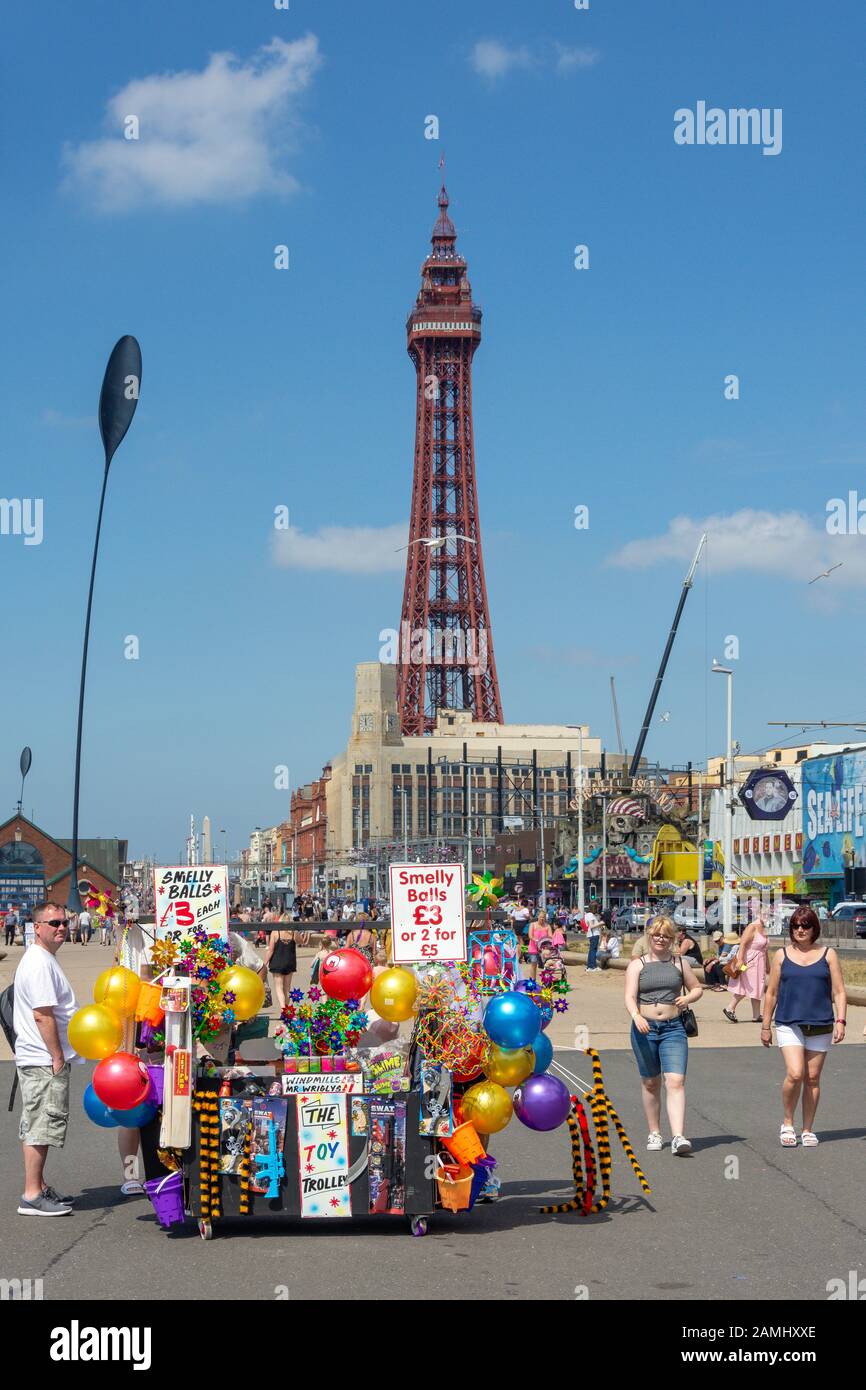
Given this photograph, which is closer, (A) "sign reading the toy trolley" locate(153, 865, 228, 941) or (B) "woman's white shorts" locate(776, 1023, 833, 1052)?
(A) "sign reading the toy trolley" locate(153, 865, 228, 941)

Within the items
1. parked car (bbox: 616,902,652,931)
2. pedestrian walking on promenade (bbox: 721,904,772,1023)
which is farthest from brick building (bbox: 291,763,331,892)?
pedestrian walking on promenade (bbox: 721,904,772,1023)

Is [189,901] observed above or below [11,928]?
above

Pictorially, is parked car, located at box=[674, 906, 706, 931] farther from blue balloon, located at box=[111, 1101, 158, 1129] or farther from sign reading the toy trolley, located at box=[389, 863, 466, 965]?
blue balloon, located at box=[111, 1101, 158, 1129]

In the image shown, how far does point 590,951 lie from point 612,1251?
3156cm

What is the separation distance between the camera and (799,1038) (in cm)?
1040

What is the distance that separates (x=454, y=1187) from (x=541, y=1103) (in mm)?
648

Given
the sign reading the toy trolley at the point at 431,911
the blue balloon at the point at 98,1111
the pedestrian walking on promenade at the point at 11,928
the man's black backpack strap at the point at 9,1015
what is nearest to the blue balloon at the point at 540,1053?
the sign reading the toy trolley at the point at 431,911

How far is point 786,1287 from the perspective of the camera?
671 cm

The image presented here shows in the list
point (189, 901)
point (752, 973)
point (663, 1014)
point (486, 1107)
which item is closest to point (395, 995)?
point (486, 1107)

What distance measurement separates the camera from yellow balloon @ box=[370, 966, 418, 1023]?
8.37 m

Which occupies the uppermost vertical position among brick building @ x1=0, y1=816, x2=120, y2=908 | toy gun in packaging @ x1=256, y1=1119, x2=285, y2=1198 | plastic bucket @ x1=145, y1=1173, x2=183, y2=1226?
brick building @ x1=0, y1=816, x2=120, y2=908

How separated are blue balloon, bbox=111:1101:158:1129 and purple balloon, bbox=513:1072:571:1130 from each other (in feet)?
5.89

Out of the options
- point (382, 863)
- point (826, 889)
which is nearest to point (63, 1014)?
point (826, 889)

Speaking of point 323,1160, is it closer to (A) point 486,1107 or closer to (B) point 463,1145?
(B) point 463,1145
